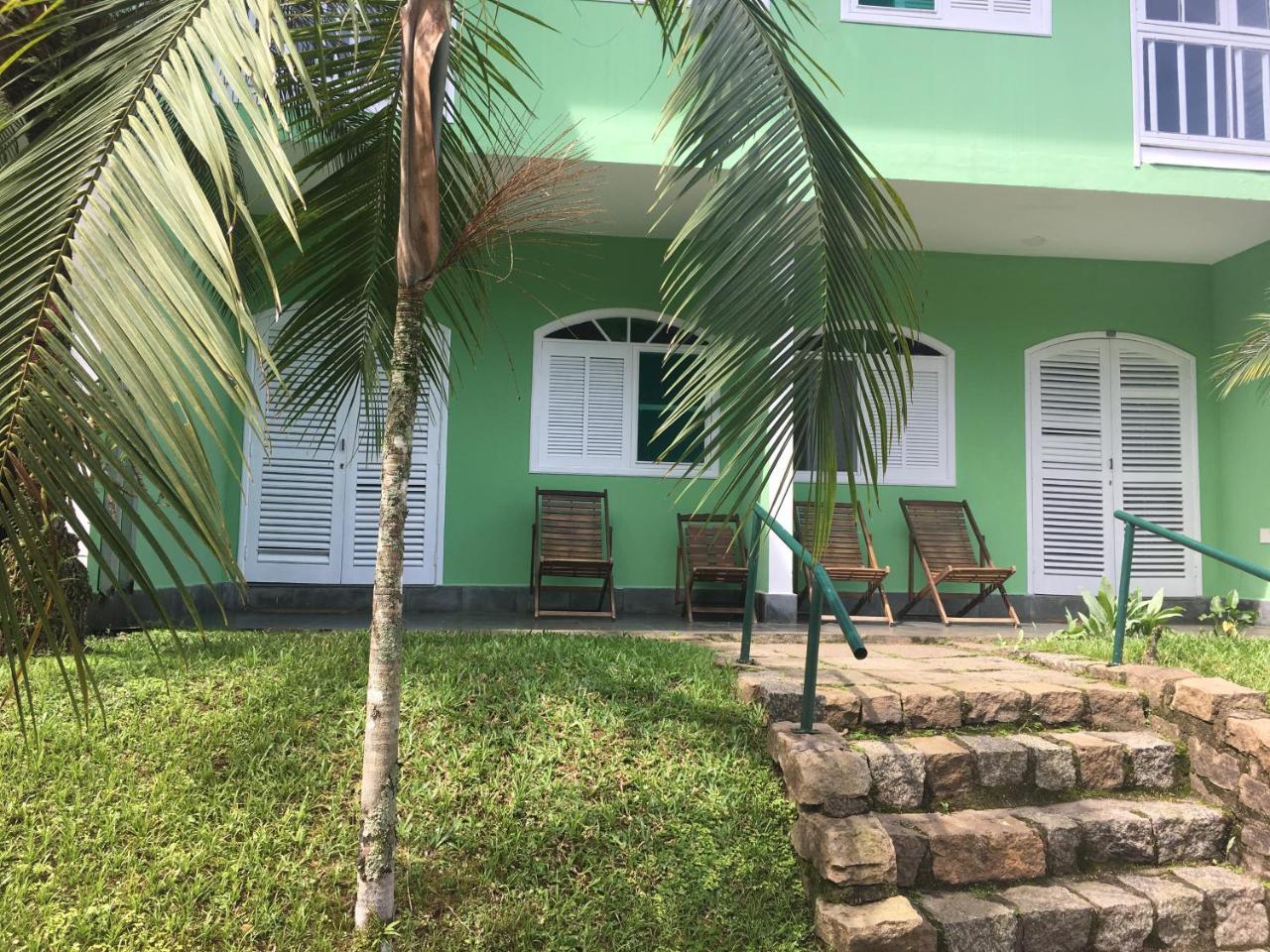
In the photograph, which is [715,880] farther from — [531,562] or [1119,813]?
[531,562]

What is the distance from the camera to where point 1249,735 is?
3.41 meters

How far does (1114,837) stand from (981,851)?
584 mm

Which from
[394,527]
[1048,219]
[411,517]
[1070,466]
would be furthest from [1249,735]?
[411,517]

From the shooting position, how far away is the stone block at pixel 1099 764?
3604mm

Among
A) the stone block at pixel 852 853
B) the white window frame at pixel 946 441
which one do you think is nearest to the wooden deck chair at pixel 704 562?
the white window frame at pixel 946 441

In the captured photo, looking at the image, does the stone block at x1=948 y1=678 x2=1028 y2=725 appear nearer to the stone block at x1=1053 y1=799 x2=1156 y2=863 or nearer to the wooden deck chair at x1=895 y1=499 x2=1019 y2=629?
the stone block at x1=1053 y1=799 x2=1156 y2=863

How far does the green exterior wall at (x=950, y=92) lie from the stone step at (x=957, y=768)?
4.36m

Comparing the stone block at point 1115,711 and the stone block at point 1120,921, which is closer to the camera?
the stone block at point 1120,921

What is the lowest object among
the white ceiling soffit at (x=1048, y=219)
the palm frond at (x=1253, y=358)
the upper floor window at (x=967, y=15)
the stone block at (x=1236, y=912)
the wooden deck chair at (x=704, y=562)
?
the stone block at (x=1236, y=912)

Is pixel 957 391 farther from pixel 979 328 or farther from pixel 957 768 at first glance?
pixel 957 768

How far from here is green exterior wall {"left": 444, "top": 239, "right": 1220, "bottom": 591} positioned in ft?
25.0

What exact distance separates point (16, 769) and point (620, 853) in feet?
6.61

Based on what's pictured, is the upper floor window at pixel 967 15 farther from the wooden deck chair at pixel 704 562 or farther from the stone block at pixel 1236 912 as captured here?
the stone block at pixel 1236 912

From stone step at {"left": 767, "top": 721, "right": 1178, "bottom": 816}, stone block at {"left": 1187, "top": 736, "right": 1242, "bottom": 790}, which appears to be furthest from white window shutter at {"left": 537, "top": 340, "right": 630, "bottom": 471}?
stone block at {"left": 1187, "top": 736, "right": 1242, "bottom": 790}
